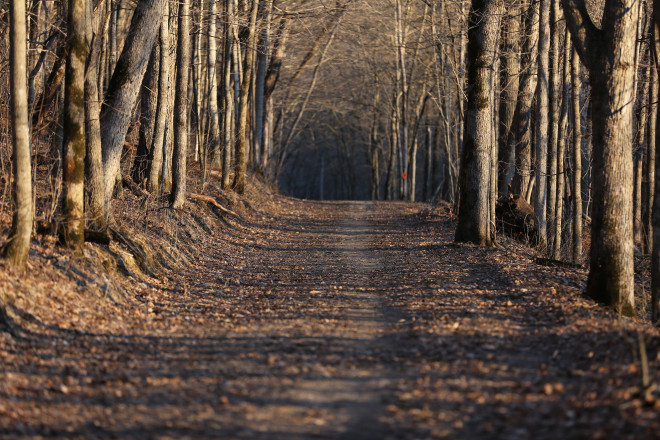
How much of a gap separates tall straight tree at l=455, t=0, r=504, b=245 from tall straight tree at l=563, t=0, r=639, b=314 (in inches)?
215

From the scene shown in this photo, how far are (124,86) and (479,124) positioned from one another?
7.88 m

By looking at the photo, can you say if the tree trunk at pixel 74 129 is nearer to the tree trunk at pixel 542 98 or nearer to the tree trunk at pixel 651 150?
the tree trunk at pixel 542 98

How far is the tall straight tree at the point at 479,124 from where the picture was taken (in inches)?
597

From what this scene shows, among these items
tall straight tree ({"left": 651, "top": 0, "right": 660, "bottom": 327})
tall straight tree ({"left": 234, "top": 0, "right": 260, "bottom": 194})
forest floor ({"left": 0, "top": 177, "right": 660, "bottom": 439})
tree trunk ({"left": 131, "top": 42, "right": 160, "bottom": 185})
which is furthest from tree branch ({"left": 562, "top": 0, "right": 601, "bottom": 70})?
tall straight tree ({"left": 234, "top": 0, "right": 260, "bottom": 194})

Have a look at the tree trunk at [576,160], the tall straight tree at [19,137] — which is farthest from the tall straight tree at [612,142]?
the tall straight tree at [19,137]

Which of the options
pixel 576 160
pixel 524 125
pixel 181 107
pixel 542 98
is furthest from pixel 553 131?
pixel 181 107

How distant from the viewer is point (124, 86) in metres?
11.7

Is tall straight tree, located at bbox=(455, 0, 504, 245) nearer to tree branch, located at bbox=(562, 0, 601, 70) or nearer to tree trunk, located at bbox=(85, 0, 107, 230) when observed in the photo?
tree branch, located at bbox=(562, 0, 601, 70)

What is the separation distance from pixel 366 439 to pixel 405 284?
6754 millimetres

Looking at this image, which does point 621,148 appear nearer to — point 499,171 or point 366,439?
point 366,439

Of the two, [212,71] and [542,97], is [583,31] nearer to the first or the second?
[542,97]

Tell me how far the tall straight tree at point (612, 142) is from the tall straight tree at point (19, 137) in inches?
295

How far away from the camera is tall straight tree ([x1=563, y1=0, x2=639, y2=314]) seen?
373 inches

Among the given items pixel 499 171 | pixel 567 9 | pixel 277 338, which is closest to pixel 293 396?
pixel 277 338
